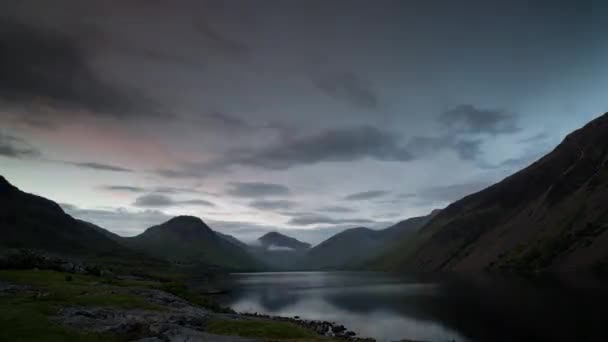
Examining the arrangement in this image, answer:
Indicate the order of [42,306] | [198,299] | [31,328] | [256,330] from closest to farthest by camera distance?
[31,328] < [42,306] < [256,330] < [198,299]

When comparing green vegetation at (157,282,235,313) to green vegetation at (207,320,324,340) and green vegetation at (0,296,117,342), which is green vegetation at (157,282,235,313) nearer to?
green vegetation at (207,320,324,340)

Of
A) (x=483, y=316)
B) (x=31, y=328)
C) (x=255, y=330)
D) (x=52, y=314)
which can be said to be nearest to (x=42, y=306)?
(x=52, y=314)

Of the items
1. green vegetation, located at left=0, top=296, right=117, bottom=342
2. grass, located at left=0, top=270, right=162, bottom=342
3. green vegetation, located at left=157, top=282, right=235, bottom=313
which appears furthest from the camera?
green vegetation, located at left=157, top=282, right=235, bottom=313

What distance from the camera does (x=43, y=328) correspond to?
108 feet

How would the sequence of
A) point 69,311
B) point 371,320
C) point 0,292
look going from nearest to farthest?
point 69,311 < point 0,292 < point 371,320

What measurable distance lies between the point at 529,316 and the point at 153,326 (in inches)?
2924

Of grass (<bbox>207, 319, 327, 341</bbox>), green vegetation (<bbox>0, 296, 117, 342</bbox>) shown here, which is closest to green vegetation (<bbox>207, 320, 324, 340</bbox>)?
grass (<bbox>207, 319, 327, 341</bbox>)

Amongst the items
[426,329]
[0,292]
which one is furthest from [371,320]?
[0,292]

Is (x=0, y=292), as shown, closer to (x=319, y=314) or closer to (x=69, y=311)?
(x=69, y=311)

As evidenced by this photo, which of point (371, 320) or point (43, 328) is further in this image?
point (371, 320)

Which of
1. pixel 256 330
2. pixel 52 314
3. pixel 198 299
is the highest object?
pixel 52 314

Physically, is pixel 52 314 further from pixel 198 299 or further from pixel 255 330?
pixel 198 299

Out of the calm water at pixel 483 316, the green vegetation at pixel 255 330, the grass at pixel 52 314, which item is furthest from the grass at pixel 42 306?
the calm water at pixel 483 316

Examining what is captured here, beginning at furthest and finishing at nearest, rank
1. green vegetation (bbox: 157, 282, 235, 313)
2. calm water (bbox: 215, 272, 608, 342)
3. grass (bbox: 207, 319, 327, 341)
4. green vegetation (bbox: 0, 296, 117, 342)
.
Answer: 1. green vegetation (bbox: 157, 282, 235, 313)
2. calm water (bbox: 215, 272, 608, 342)
3. grass (bbox: 207, 319, 327, 341)
4. green vegetation (bbox: 0, 296, 117, 342)
